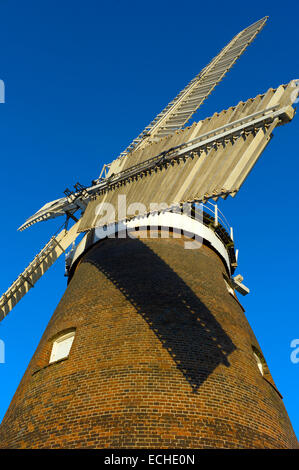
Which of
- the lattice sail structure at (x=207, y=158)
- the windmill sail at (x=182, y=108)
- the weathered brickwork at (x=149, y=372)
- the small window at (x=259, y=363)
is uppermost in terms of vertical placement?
the windmill sail at (x=182, y=108)

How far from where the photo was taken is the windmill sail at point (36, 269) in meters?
13.7

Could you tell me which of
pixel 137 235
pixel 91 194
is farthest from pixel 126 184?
pixel 91 194

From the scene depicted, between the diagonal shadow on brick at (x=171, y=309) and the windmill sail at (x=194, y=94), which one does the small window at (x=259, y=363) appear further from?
the windmill sail at (x=194, y=94)

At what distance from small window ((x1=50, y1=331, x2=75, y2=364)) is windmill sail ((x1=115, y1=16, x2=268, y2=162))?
23.1ft

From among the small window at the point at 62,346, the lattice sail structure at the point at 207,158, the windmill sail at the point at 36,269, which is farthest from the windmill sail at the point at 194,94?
the small window at the point at 62,346

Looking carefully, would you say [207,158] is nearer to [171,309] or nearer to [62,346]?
[171,309]

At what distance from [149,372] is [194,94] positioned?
11.8 meters

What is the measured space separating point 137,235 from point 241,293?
4.32m

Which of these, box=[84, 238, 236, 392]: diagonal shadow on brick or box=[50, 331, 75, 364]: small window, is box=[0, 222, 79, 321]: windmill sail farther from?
box=[50, 331, 75, 364]: small window

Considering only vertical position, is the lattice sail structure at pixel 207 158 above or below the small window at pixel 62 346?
above

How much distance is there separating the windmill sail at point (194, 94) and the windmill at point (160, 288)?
278 centimetres

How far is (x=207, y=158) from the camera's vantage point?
845 centimetres
